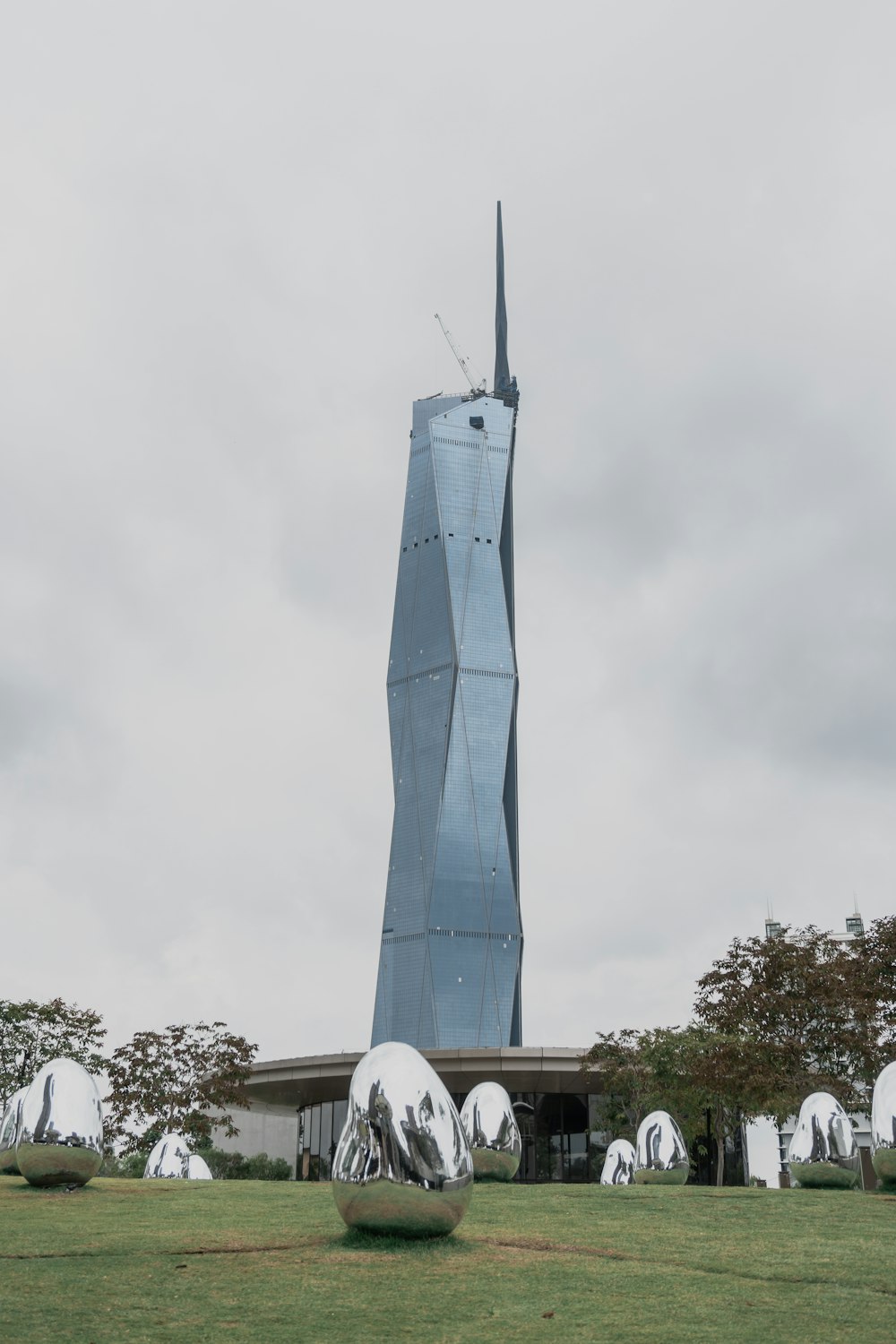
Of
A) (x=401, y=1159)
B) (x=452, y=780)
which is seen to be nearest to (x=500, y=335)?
(x=452, y=780)

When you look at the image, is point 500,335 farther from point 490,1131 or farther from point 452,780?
point 490,1131

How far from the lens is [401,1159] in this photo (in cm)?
1262

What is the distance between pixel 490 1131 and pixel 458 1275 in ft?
36.2

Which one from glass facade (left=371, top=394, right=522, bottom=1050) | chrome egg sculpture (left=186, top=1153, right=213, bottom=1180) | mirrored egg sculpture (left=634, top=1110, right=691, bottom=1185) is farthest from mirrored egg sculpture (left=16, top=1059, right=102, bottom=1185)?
glass facade (left=371, top=394, right=522, bottom=1050)

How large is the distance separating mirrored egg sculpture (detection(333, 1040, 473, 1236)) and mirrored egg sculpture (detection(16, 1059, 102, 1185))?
25.5 feet

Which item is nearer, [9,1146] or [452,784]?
[9,1146]

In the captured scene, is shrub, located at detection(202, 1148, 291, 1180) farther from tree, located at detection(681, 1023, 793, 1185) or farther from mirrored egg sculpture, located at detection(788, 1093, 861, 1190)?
mirrored egg sculpture, located at detection(788, 1093, 861, 1190)

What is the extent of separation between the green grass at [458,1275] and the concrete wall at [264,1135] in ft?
223

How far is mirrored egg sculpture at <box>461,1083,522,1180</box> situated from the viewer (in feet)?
72.8

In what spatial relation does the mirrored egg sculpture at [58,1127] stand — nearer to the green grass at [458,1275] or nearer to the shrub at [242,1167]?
the green grass at [458,1275]

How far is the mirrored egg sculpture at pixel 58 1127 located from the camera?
19375mm

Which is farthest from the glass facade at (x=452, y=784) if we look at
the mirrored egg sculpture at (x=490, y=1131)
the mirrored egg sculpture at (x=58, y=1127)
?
the mirrored egg sculpture at (x=58, y=1127)

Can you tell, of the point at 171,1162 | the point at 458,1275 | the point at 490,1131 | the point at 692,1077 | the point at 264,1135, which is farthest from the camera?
the point at 264,1135

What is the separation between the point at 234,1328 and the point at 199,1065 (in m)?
45.6
